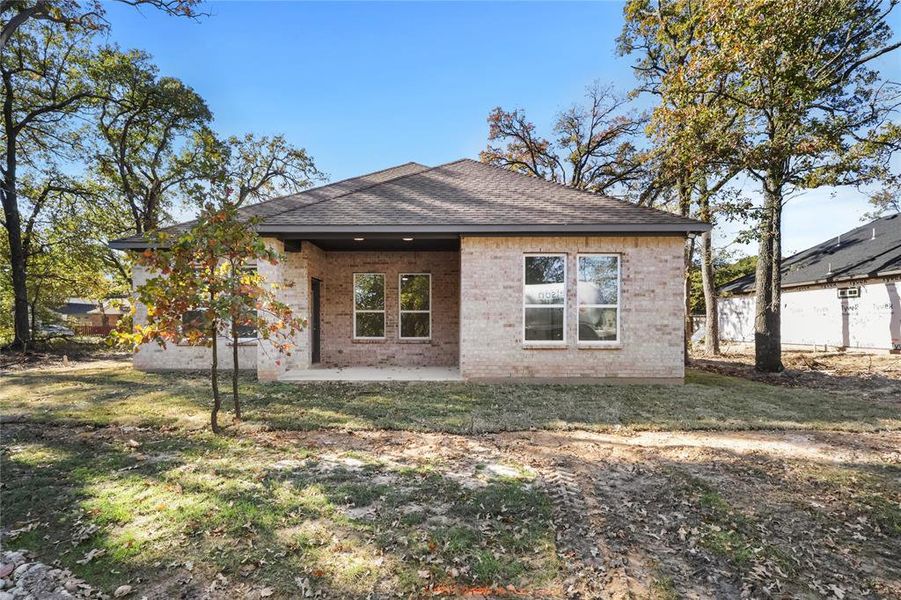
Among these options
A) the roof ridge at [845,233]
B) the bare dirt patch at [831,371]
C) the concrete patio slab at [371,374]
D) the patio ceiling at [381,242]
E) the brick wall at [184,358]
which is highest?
the roof ridge at [845,233]

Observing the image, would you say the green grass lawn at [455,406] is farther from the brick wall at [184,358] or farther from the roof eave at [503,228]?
the roof eave at [503,228]

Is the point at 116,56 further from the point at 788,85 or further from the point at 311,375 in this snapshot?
the point at 788,85

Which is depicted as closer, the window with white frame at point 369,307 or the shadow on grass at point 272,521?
the shadow on grass at point 272,521

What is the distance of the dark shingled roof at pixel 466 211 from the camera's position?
884cm

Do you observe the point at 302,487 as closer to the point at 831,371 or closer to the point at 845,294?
the point at 831,371

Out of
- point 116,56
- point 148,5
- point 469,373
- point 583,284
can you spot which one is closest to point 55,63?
point 116,56

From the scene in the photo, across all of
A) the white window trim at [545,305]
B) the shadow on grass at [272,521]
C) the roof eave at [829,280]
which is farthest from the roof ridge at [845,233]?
the shadow on grass at [272,521]

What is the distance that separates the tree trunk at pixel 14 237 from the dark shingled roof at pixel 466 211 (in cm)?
859

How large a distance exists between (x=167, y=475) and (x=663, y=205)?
19.2 meters

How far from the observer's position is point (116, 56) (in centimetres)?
1739

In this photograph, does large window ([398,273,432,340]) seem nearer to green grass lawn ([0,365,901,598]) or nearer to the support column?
the support column

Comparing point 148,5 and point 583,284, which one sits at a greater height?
point 148,5

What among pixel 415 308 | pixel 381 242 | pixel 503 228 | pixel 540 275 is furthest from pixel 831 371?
pixel 381 242

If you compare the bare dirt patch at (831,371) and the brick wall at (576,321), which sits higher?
the brick wall at (576,321)
